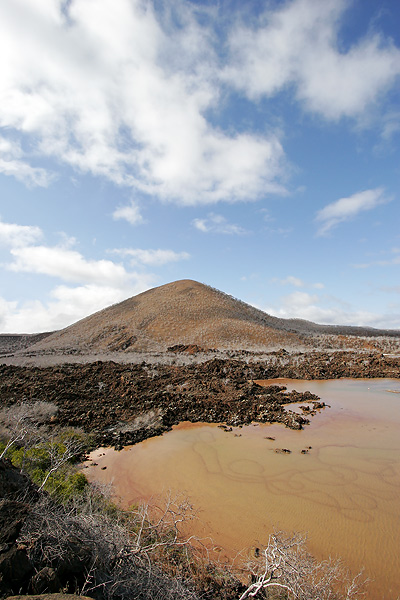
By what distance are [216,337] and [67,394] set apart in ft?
84.8

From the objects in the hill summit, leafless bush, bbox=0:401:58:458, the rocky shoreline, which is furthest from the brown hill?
leafless bush, bbox=0:401:58:458

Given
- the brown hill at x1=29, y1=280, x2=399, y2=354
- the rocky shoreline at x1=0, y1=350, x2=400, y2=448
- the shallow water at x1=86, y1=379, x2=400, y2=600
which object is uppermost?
the brown hill at x1=29, y1=280, x2=399, y2=354

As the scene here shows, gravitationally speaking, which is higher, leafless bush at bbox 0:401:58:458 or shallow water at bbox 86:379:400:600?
leafless bush at bbox 0:401:58:458

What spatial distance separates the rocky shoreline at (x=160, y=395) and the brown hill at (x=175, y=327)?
14797mm

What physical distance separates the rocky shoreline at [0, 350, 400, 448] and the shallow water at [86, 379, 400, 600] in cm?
86

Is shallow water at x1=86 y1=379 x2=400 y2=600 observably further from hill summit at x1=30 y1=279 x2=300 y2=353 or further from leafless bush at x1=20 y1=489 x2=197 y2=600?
hill summit at x1=30 y1=279 x2=300 y2=353

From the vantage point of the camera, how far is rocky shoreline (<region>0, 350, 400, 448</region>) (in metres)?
11.0

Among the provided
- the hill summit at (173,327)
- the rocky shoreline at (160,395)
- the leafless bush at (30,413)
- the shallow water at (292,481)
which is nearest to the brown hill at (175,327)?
the hill summit at (173,327)

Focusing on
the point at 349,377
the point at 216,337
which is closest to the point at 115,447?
the point at 349,377

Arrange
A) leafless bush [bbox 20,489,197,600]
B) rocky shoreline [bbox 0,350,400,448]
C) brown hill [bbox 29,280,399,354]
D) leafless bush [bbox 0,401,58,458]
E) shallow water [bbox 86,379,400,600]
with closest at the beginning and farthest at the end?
leafless bush [bbox 20,489,197,600] → shallow water [bbox 86,379,400,600] → leafless bush [bbox 0,401,58,458] → rocky shoreline [bbox 0,350,400,448] → brown hill [bbox 29,280,399,354]

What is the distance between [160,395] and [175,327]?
29342mm

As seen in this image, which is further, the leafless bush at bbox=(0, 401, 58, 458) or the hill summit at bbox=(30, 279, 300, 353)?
the hill summit at bbox=(30, 279, 300, 353)

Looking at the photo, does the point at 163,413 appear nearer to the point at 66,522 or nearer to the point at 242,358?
the point at 66,522

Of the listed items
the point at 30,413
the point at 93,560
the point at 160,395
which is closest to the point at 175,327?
the point at 160,395
